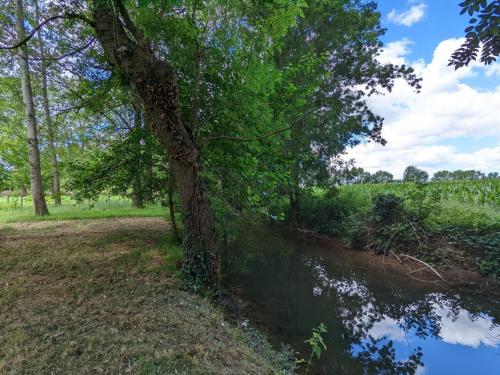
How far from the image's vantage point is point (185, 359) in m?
2.12

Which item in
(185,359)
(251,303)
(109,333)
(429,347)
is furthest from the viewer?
(251,303)

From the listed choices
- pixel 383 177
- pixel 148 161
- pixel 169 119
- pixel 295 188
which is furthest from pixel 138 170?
pixel 383 177

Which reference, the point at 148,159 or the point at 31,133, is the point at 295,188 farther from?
the point at 31,133

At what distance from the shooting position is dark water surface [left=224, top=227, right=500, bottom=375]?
367cm

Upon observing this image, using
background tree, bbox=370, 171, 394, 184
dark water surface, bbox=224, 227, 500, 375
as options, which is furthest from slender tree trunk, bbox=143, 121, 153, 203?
background tree, bbox=370, 171, 394, 184

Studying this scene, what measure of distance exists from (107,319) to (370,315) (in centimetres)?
Answer: 457

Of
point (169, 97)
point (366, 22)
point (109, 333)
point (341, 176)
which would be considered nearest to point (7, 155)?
point (169, 97)

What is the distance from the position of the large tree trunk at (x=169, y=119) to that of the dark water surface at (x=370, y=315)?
5.14ft

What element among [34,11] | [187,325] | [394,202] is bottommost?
[187,325]

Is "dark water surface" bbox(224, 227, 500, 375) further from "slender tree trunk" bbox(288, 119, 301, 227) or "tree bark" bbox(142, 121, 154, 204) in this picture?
"slender tree trunk" bbox(288, 119, 301, 227)

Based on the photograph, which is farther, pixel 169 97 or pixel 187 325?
pixel 169 97

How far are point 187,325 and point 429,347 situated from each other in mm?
3878

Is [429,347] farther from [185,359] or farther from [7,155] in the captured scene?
[7,155]

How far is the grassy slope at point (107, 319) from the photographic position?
6.64ft
